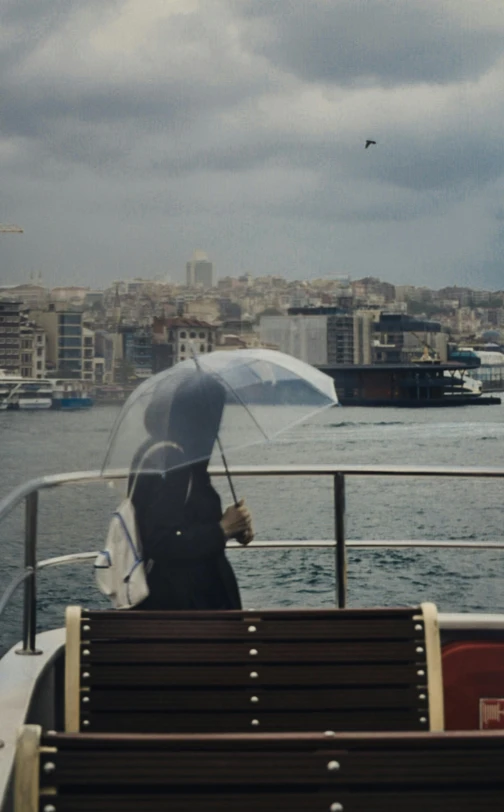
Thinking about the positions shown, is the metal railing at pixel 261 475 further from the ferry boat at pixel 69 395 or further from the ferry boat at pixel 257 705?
the ferry boat at pixel 69 395

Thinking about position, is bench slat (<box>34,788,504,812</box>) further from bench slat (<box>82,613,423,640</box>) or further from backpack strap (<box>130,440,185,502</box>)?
backpack strap (<box>130,440,185,502</box>)

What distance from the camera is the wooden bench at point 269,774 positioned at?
125cm

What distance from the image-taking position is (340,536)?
11.2 feet

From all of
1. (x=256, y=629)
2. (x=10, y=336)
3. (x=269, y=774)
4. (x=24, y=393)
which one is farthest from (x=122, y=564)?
(x=24, y=393)

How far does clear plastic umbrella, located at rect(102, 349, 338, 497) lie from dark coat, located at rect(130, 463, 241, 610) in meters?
0.05

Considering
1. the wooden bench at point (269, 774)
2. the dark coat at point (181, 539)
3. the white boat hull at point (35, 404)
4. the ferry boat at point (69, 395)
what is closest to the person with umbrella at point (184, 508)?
the dark coat at point (181, 539)

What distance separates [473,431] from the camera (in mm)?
68062

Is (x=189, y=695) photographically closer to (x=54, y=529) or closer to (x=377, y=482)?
(x=54, y=529)

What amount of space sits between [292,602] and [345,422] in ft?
147

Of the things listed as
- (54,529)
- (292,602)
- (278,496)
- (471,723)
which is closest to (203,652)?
(471,723)

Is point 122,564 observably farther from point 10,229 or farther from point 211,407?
point 10,229

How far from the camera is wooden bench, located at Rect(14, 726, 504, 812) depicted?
4.09 feet

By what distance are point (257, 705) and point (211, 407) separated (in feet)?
3.12

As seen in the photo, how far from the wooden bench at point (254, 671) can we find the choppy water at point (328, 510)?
0.42m
